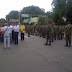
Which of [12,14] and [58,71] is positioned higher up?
[12,14]

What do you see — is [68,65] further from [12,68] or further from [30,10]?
[30,10]

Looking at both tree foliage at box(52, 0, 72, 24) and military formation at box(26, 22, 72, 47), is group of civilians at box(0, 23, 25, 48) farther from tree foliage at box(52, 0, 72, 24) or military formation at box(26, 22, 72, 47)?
tree foliage at box(52, 0, 72, 24)

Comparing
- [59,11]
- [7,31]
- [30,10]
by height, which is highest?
[30,10]

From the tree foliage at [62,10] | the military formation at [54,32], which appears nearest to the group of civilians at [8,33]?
the military formation at [54,32]

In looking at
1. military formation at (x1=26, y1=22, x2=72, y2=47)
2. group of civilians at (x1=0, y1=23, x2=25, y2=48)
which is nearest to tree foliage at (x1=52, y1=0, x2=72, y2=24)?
military formation at (x1=26, y1=22, x2=72, y2=47)

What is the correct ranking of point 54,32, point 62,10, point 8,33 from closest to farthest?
point 8,33, point 54,32, point 62,10

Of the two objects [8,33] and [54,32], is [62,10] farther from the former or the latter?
[8,33]

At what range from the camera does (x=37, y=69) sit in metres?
5.52

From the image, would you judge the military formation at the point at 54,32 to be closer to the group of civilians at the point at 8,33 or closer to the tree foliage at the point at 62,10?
the group of civilians at the point at 8,33

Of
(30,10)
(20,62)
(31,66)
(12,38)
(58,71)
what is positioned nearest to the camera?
(58,71)

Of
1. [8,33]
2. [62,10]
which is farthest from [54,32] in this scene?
[62,10]

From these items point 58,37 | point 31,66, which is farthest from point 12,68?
point 58,37

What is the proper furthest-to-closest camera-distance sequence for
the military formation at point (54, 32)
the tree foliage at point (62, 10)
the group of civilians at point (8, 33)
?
1. the tree foliage at point (62, 10)
2. the military formation at point (54, 32)
3. the group of civilians at point (8, 33)

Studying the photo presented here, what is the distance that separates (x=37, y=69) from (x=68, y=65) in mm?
1450
